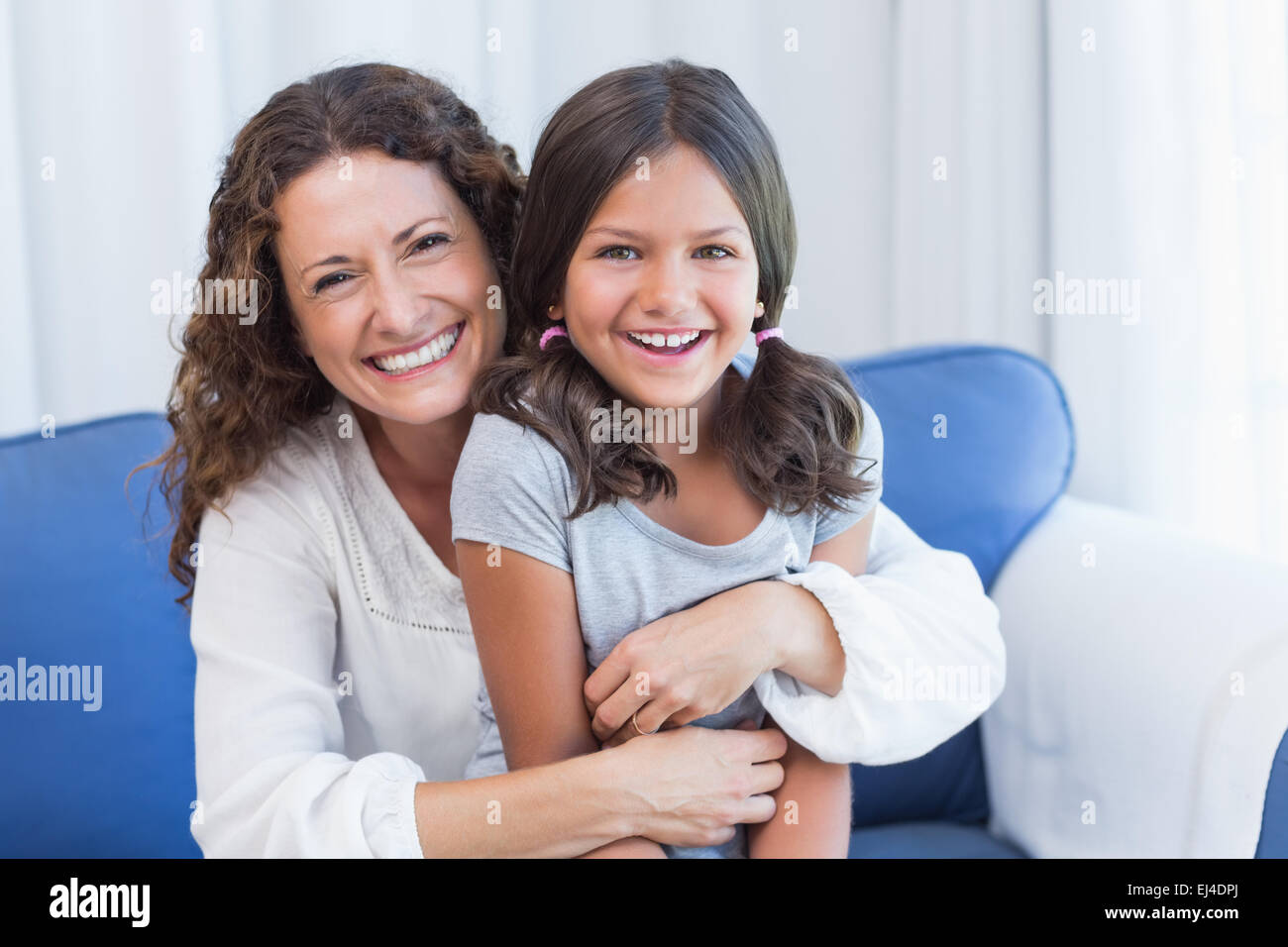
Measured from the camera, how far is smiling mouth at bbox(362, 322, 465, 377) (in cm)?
119

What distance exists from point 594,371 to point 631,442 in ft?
0.27

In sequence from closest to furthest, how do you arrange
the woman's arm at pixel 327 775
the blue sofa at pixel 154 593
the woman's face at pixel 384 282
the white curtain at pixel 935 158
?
1. the woman's arm at pixel 327 775
2. the woman's face at pixel 384 282
3. the blue sofa at pixel 154 593
4. the white curtain at pixel 935 158

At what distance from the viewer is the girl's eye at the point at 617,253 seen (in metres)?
1.10

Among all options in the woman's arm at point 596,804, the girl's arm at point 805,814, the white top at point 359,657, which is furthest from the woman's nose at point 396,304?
the girl's arm at point 805,814

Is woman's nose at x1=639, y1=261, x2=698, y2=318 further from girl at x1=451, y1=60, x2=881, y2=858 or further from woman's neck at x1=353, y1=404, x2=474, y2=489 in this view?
woman's neck at x1=353, y1=404, x2=474, y2=489

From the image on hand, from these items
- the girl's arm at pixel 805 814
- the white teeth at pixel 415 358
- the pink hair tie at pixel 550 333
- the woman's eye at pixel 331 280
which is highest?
the woman's eye at pixel 331 280

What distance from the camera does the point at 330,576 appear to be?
1.28 meters

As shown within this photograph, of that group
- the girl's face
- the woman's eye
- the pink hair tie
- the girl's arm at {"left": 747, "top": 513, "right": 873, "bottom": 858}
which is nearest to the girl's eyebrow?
the girl's face

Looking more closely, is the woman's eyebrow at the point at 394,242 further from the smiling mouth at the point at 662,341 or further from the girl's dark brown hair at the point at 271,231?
the smiling mouth at the point at 662,341

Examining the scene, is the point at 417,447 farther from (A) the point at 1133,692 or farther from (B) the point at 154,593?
(A) the point at 1133,692

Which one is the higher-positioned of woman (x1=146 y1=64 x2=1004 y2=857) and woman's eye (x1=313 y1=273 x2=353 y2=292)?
woman's eye (x1=313 y1=273 x2=353 y2=292)

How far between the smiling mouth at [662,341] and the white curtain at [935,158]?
0.80m

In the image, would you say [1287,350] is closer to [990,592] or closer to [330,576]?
[990,592]

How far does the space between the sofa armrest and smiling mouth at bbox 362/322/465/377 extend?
812 mm
